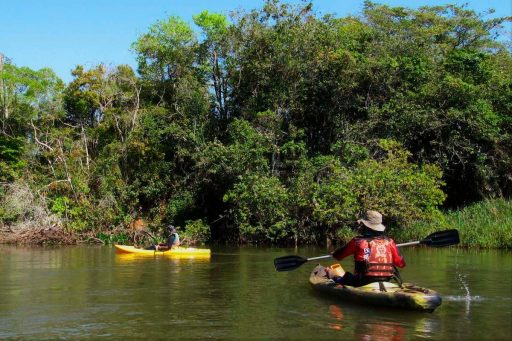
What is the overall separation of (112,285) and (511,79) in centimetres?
1795

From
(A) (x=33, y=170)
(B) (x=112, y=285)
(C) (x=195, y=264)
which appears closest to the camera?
(B) (x=112, y=285)

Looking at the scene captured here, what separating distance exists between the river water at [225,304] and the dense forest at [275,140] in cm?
520

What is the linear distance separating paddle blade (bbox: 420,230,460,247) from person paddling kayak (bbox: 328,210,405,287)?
4.97 feet

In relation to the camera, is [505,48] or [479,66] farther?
[505,48]

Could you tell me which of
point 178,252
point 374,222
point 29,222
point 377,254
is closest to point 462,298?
point 377,254

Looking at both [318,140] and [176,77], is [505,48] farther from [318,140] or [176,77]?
[176,77]

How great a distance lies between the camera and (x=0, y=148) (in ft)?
89.1

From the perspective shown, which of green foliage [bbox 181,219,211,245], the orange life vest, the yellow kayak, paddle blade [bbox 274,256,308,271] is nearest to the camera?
the orange life vest

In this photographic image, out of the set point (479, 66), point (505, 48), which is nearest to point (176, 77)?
point (479, 66)

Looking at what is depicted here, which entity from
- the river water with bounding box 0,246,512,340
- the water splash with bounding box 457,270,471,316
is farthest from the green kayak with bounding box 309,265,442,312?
the water splash with bounding box 457,270,471,316

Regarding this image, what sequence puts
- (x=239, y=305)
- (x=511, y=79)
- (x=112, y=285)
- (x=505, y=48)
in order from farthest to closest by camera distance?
(x=505, y=48)
(x=511, y=79)
(x=112, y=285)
(x=239, y=305)

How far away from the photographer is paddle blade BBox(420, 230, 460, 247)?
1018cm

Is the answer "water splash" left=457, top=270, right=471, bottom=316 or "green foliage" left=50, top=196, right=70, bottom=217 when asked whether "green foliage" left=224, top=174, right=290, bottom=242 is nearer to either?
"green foliage" left=50, top=196, right=70, bottom=217

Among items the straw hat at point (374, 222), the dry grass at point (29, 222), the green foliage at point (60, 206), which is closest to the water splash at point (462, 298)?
the straw hat at point (374, 222)
